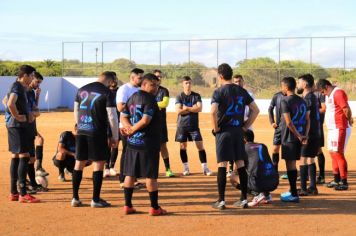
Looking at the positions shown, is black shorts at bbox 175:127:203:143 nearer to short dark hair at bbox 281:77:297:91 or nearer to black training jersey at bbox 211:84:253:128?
short dark hair at bbox 281:77:297:91

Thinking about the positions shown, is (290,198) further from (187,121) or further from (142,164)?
(187,121)

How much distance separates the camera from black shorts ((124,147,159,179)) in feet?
27.1

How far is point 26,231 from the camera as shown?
24.5 ft

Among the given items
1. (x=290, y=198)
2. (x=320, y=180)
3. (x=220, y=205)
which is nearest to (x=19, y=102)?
(x=220, y=205)

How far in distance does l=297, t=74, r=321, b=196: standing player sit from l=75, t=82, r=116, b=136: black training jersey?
335cm

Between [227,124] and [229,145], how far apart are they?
0.99 feet

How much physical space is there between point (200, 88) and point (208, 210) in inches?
1406

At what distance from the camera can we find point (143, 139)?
8234mm

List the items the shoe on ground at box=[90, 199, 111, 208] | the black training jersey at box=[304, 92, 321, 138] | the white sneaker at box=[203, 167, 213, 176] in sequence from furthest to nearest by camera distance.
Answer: the white sneaker at box=[203, 167, 213, 176]
the black training jersey at box=[304, 92, 321, 138]
the shoe on ground at box=[90, 199, 111, 208]

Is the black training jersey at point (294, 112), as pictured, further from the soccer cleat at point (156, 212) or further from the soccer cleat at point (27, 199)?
the soccer cleat at point (27, 199)

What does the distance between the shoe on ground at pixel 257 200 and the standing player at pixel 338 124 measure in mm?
2029

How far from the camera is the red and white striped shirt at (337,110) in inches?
417

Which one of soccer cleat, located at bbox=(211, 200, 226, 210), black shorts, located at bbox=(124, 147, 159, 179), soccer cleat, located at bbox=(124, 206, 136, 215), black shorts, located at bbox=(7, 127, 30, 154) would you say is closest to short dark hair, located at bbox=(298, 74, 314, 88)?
soccer cleat, located at bbox=(211, 200, 226, 210)

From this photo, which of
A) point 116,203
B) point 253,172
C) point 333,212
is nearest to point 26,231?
point 116,203
